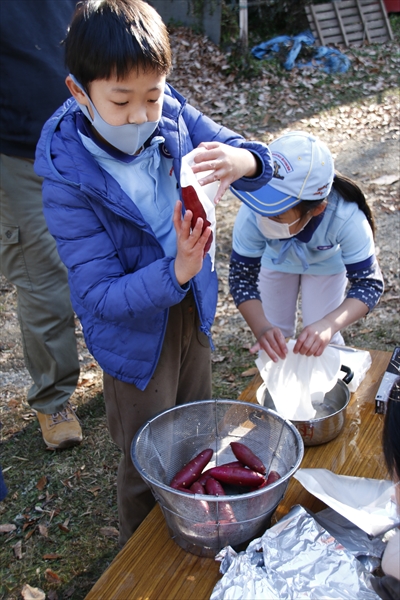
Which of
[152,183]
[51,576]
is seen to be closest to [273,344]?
[152,183]

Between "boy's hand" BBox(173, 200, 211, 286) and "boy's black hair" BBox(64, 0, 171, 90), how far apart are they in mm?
354

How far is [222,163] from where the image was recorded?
59.8 inches

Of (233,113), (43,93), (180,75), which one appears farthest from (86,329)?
(180,75)

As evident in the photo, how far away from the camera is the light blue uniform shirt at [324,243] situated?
Answer: 225cm

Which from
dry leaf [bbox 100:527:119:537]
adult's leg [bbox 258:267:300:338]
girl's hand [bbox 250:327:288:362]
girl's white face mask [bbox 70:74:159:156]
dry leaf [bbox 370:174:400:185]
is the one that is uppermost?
girl's white face mask [bbox 70:74:159:156]

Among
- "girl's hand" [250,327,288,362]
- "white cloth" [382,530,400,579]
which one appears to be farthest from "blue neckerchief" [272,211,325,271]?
"white cloth" [382,530,400,579]

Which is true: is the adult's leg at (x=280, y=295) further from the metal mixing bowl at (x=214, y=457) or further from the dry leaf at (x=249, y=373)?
the metal mixing bowl at (x=214, y=457)

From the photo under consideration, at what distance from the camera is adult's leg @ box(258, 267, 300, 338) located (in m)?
2.79

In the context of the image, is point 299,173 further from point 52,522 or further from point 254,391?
point 52,522

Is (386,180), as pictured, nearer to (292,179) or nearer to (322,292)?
(322,292)

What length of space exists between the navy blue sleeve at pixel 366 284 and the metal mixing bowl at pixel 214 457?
83 centimetres

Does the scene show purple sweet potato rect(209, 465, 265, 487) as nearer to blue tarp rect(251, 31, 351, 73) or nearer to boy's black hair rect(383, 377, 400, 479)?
boy's black hair rect(383, 377, 400, 479)

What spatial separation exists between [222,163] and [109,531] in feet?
5.55

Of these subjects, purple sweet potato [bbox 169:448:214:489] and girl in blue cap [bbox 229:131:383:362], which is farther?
girl in blue cap [bbox 229:131:383:362]
